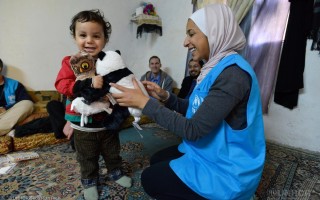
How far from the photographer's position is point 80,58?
1008 mm

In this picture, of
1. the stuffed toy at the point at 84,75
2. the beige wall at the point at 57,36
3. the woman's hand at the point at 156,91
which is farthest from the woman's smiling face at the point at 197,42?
the beige wall at the point at 57,36

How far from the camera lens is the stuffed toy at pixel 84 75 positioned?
3.30 feet

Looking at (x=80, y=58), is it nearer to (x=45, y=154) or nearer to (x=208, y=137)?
(x=208, y=137)

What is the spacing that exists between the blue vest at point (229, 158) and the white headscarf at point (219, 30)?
0.08 m

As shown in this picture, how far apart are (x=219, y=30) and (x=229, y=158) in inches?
21.2

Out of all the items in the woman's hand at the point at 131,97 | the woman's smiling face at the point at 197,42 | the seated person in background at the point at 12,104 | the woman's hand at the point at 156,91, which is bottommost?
the seated person in background at the point at 12,104

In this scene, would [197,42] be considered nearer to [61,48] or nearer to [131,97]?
[131,97]

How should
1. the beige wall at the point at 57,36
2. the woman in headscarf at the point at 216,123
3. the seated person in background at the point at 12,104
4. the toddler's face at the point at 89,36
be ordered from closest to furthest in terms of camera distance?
the woman in headscarf at the point at 216,123 → the toddler's face at the point at 89,36 → the seated person in background at the point at 12,104 → the beige wall at the point at 57,36

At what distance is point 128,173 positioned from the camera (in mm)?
1592

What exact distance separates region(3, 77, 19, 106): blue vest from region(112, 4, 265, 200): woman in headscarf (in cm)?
201

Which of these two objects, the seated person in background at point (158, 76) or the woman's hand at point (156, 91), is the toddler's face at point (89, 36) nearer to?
the woman's hand at point (156, 91)

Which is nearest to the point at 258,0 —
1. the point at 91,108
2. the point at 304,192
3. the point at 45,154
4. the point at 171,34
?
the point at 171,34

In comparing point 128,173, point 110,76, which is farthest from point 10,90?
point 110,76

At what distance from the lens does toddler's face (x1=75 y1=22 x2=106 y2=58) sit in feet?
3.57
